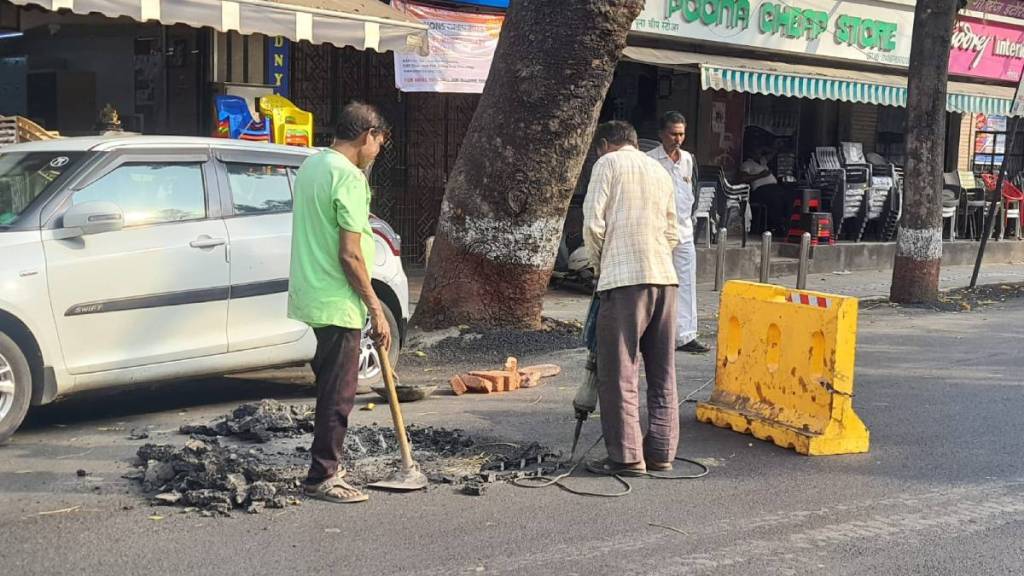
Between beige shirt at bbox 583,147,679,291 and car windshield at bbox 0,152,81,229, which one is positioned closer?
beige shirt at bbox 583,147,679,291

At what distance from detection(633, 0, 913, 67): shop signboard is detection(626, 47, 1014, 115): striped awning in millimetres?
Answer: 384

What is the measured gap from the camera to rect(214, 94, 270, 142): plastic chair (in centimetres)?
1125

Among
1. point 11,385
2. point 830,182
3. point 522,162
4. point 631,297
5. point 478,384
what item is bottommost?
point 478,384

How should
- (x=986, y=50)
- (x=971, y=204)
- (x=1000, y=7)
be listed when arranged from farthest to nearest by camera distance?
1. (x=1000, y=7)
2. (x=986, y=50)
3. (x=971, y=204)

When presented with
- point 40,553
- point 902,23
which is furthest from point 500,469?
point 902,23

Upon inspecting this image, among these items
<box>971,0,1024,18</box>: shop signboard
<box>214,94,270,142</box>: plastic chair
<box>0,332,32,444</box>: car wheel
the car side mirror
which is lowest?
<box>0,332,32,444</box>: car wheel

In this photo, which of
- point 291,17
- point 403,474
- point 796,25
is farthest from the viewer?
point 796,25

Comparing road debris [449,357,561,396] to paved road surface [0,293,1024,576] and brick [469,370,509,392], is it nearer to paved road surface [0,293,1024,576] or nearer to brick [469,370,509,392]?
brick [469,370,509,392]

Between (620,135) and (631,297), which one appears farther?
(620,135)

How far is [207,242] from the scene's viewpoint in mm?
6762

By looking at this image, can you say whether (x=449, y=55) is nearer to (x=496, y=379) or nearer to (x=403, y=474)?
(x=496, y=379)

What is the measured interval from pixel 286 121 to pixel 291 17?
1737 mm

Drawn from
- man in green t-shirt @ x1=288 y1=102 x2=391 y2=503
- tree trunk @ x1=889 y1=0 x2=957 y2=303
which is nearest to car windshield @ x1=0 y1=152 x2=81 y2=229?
man in green t-shirt @ x1=288 y1=102 x2=391 y2=503

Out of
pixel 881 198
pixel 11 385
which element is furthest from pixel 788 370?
pixel 881 198
